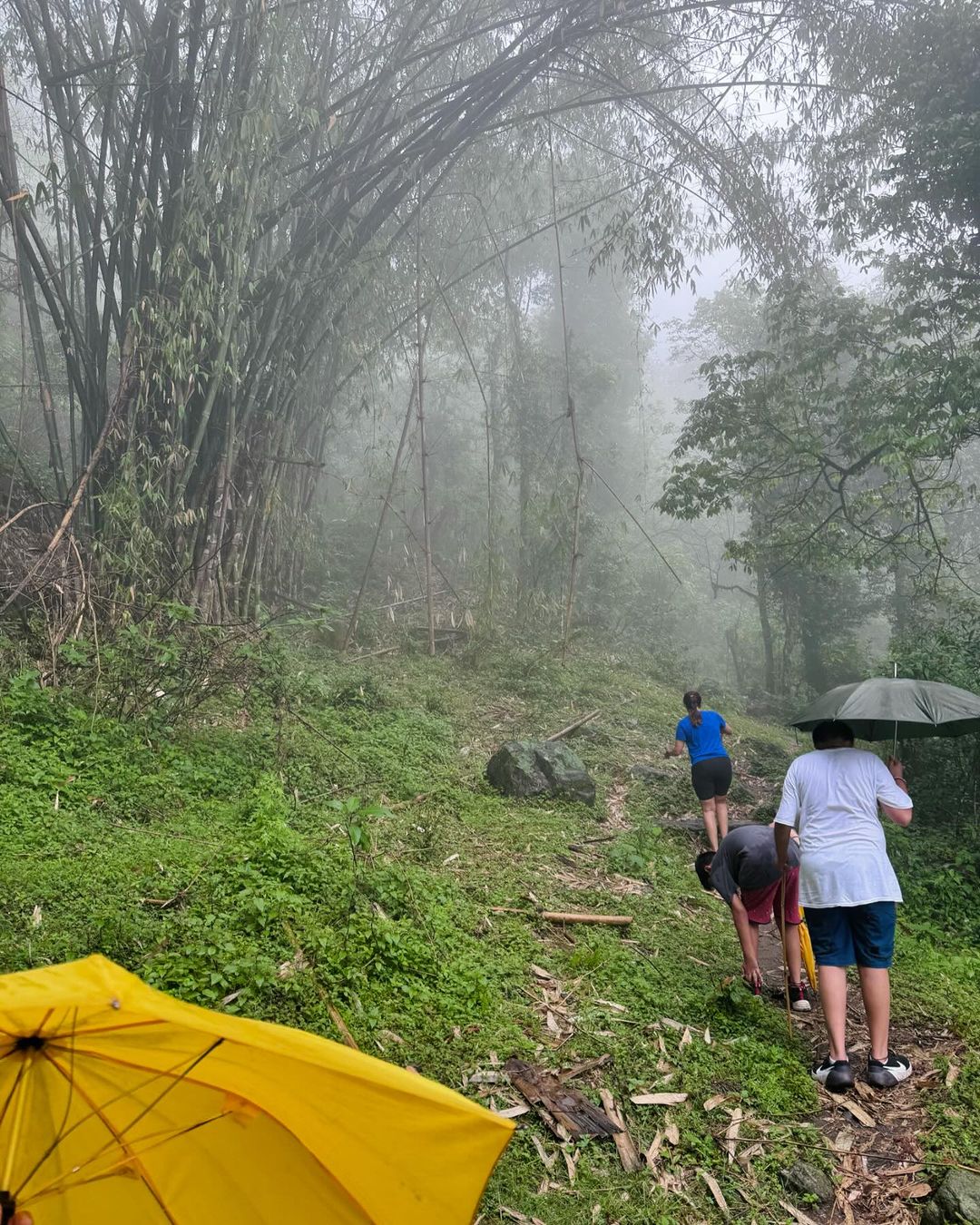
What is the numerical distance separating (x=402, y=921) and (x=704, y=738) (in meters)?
3.05

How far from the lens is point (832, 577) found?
46.1 feet

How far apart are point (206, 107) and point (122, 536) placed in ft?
9.88

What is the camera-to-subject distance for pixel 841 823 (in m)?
2.90

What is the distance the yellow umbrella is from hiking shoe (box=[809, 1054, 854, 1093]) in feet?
6.09

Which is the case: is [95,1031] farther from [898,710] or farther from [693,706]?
[693,706]

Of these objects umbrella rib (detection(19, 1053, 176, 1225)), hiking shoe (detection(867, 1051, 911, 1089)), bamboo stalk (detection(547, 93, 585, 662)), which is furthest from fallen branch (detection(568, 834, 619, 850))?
bamboo stalk (detection(547, 93, 585, 662))

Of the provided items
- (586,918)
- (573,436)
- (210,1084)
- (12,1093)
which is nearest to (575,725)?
(573,436)

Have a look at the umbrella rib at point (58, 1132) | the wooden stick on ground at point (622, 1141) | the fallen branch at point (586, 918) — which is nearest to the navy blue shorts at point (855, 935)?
the wooden stick on ground at point (622, 1141)

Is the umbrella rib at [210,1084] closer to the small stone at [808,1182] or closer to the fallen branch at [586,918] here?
the small stone at [808,1182]

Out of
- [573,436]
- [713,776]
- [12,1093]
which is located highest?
[573,436]

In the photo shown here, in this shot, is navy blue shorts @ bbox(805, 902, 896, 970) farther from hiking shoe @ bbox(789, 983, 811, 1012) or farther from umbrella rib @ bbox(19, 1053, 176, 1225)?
umbrella rib @ bbox(19, 1053, 176, 1225)

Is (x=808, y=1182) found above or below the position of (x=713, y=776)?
below

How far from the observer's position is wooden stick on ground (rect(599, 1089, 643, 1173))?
2221 millimetres

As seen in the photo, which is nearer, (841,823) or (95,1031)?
(95,1031)
